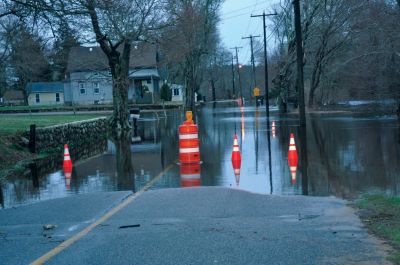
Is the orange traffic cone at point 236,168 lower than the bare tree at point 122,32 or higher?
lower

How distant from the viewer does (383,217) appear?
857 cm

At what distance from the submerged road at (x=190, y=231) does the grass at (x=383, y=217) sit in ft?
0.59

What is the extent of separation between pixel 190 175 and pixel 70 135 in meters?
13.1

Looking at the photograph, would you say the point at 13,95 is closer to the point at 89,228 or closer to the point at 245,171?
the point at 245,171

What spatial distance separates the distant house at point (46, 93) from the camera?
96.1 metres

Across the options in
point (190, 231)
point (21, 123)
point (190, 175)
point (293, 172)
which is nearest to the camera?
point (190, 231)

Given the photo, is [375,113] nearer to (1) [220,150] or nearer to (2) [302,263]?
(1) [220,150]

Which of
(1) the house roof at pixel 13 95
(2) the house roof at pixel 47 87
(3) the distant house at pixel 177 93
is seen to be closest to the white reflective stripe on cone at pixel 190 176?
(3) the distant house at pixel 177 93

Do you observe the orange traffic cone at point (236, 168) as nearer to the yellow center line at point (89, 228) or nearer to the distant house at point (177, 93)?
the yellow center line at point (89, 228)

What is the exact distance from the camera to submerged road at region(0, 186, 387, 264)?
6.81 m

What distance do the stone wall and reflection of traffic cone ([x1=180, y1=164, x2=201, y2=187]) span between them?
309 inches

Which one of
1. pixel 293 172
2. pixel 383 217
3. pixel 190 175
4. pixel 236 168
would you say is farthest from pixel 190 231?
pixel 236 168

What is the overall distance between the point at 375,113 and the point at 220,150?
2036cm

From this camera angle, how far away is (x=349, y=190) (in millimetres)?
11648
